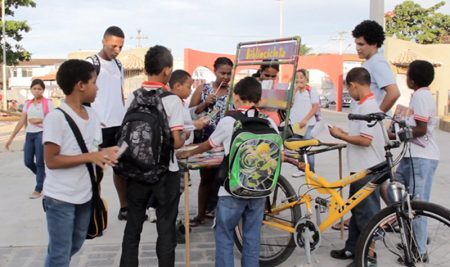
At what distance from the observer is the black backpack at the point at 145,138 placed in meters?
3.09

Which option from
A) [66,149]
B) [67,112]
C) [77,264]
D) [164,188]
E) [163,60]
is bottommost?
[77,264]

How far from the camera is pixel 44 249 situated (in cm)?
444

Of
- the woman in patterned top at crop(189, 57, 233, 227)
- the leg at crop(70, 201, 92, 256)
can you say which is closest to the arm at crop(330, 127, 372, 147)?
the woman in patterned top at crop(189, 57, 233, 227)

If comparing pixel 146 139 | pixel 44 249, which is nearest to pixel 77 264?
pixel 44 249

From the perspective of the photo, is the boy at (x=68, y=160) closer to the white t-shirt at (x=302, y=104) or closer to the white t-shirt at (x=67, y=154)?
the white t-shirt at (x=67, y=154)

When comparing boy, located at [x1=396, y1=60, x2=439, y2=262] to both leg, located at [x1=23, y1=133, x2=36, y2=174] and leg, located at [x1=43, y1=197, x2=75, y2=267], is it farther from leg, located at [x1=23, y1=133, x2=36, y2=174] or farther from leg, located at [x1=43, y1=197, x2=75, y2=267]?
leg, located at [x1=23, y1=133, x2=36, y2=174]

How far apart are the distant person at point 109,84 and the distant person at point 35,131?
1729mm

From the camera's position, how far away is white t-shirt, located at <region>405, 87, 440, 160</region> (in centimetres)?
376

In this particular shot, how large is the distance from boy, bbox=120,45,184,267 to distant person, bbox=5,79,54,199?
10.3 ft

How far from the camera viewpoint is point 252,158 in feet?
10.3

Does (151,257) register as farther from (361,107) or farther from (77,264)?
(361,107)

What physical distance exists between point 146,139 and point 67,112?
538 mm

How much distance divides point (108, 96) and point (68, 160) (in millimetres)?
2063

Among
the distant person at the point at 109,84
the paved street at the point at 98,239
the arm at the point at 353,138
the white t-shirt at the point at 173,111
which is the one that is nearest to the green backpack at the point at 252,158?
the white t-shirt at the point at 173,111
